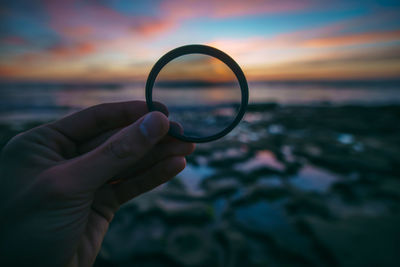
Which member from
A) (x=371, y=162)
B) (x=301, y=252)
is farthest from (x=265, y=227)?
(x=371, y=162)

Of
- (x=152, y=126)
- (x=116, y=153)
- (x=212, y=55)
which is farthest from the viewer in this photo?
(x=212, y=55)

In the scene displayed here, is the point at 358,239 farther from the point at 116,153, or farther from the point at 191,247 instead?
the point at 116,153

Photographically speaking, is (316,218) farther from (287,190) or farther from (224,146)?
(224,146)

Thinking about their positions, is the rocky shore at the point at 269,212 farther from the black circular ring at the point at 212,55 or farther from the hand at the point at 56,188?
the black circular ring at the point at 212,55

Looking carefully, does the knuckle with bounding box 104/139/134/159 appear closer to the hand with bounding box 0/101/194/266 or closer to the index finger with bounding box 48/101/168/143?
the hand with bounding box 0/101/194/266

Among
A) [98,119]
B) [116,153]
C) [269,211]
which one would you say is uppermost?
[98,119]

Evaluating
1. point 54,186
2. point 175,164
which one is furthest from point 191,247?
point 54,186

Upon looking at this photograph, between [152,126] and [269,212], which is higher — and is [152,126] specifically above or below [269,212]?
above
